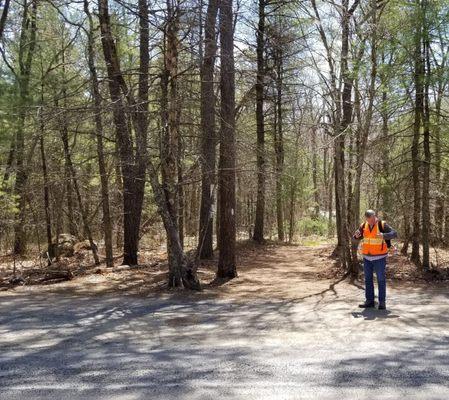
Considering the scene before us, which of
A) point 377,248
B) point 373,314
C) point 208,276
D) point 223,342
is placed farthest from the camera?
point 208,276

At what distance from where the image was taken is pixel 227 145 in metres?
12.7

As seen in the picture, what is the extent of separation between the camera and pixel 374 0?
41.2 feet

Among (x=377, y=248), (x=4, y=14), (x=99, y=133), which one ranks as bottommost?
(x=377, y=248)

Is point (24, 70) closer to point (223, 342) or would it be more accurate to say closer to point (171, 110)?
point (171, 110)

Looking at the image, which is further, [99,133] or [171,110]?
[99,133]

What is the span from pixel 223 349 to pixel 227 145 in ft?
22.7

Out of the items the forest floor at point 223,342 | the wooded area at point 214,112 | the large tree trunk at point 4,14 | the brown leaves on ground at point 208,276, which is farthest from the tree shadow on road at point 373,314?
the large tree trunk at point 4,14

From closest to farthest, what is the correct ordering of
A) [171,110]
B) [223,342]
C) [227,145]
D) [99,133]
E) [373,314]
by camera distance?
[223,342]
[373,314]
[171,110]
[99,133]
[227,145]

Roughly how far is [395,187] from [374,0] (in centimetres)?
514

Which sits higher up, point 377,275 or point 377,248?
point 377,248

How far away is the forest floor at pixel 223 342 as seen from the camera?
508cm

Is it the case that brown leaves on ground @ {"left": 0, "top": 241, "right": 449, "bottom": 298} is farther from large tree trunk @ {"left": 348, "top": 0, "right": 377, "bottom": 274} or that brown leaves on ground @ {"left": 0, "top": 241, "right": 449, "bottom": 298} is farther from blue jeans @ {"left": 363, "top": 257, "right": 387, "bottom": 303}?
blue jeans @ {"left": 363, "top": 257, "right": 387, "bottom": 303}

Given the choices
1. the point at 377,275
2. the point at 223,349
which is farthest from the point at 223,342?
the point at 377,275

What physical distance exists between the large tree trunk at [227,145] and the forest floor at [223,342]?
131 centimetres
